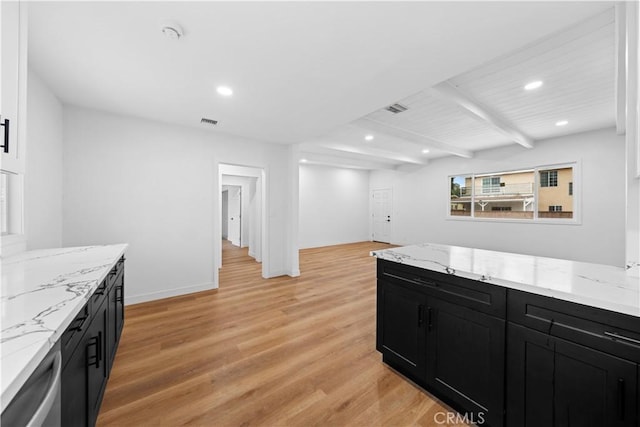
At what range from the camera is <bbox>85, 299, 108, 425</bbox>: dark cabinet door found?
1263mm

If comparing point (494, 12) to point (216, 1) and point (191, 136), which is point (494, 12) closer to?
point (216, 1)

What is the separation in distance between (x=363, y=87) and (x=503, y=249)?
19.1 ft

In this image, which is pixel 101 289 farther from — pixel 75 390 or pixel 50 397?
pixel 50 397

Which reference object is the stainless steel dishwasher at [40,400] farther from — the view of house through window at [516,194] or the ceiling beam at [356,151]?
the view of house through window at [516,194]

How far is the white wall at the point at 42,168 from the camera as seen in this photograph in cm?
222

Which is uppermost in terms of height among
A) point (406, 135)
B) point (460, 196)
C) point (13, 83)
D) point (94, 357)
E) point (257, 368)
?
point (406, 135)

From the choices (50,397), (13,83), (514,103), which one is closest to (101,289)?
(50,397)

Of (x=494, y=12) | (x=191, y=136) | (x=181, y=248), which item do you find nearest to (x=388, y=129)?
(x=494, y=12)

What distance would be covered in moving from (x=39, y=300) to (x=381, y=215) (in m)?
8.97

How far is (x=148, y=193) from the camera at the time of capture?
346 centimetres

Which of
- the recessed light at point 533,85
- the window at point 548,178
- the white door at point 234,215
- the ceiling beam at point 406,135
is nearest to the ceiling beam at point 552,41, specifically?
the recessed light at point 533,85

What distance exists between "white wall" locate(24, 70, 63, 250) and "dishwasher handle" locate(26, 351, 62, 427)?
2.12 metres

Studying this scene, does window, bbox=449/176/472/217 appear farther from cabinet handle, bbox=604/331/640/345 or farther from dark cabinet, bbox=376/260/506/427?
cabinet handle, bbox=604/331/640/345

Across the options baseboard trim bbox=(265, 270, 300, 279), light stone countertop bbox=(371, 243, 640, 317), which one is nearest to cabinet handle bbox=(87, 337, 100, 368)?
light stone countertop bbox=(371, 243, 640, 317)
